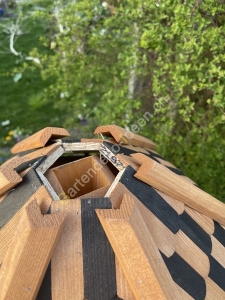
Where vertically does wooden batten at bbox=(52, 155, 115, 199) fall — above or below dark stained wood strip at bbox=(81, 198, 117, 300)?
above

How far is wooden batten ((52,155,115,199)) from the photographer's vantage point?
90cm

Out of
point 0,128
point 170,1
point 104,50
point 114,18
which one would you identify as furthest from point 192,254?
point 0,128

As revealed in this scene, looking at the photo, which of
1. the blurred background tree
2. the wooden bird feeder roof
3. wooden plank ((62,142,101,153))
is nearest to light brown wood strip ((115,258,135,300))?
the wooden bird feeder roof

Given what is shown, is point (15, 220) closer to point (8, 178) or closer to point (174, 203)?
point (8, 178)

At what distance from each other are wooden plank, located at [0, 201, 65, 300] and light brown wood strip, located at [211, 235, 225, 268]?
0.43 metres

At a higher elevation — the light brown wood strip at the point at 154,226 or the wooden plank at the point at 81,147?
the wooden plank at the point at 81,147

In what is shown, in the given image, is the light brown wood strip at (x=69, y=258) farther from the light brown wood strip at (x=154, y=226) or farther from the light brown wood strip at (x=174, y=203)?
the light brown wood strip at (x=174, y=203)

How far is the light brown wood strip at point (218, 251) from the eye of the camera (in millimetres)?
818

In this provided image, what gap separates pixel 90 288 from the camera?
621 mm

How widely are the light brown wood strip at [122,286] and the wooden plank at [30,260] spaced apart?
5.4 inches

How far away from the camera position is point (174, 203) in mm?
826

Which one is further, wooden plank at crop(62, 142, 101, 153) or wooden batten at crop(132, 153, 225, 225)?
wooden plank at crop(62, 142, 101, 153)

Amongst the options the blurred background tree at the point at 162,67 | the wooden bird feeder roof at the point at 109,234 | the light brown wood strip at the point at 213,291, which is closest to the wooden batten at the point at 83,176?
the wooden bird feeder roof at the point at 109,234

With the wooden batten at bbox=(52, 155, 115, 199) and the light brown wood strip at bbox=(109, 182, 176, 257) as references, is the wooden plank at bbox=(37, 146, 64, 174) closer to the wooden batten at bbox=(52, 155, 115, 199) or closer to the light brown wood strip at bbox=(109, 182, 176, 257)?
the wooden batten at bbox=(52, 155, 115, 199)
